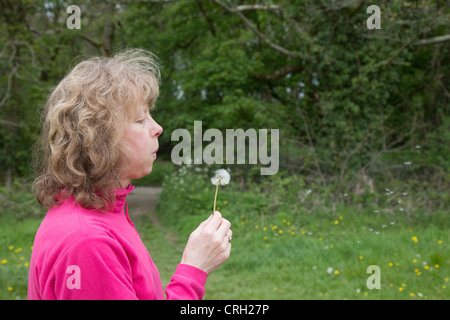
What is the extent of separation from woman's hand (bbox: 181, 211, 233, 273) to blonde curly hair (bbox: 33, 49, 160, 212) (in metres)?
0.23

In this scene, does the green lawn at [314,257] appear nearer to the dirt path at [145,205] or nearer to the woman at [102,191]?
the dirt path at [145,205]

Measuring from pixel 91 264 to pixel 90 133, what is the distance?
1.06 ft

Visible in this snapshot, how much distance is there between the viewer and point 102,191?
0.99m

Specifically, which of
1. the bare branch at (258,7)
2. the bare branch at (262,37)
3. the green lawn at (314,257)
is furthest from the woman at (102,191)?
the bare branch at (258,7)

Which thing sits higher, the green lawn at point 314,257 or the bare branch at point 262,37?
the bare branch at point 262,37

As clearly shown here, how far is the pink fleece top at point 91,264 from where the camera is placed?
0.81 m

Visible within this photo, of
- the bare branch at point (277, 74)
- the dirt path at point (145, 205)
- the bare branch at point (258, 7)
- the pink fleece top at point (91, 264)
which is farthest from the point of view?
the bare branch at point (277, 74)

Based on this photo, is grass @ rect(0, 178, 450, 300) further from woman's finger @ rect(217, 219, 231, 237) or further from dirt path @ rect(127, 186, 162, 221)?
woman's finger @ rect(217, 219, 231, 237)

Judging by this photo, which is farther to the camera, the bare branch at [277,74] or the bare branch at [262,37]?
the bare branch at [277,74]

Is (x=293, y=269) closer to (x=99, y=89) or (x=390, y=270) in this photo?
(x=390, y=270)

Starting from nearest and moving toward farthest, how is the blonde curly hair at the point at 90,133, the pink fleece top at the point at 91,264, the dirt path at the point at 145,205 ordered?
1. the pink fleece top at the point at 91,264
2. the blonde curly hair at the point at 90,133
3. the dirt path at the point at 145,205

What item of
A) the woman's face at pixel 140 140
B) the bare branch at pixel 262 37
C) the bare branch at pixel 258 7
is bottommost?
the woman's face at pixel 140 140
